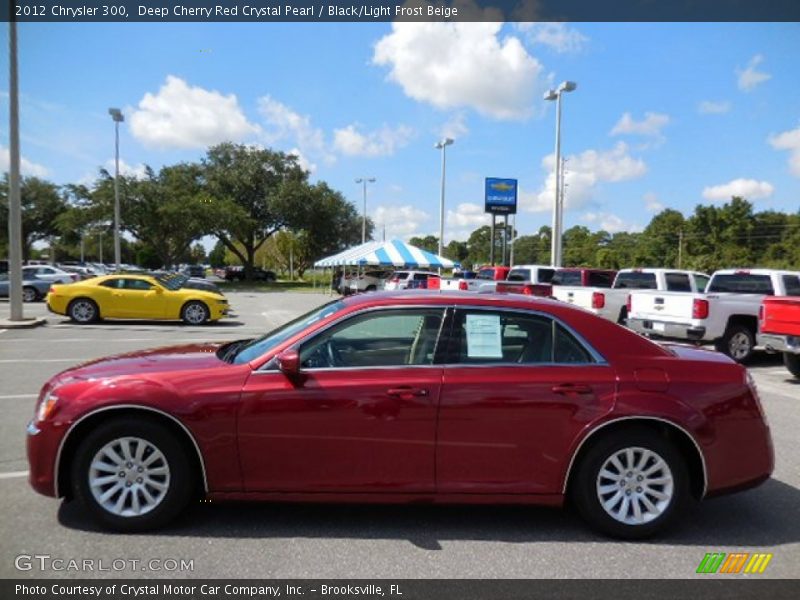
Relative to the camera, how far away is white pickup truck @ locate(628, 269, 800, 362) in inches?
455

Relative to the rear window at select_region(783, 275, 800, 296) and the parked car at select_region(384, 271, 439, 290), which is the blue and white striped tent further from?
the rear window at select_region(783, 275, 800, 296)

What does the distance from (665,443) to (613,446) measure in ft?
1.15

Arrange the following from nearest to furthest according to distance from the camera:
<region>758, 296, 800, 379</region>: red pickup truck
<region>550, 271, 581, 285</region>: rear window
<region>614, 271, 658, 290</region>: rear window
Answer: <region>758, 296, 800, 379</region>: red pickup truck, <region>614, 271, 658, 290</region>: rear window, <region>550, 271, 581, 285</region>: rear window

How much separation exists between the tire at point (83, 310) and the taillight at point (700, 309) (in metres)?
14.6

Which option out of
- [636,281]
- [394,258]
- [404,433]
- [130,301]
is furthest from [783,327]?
[394,258]

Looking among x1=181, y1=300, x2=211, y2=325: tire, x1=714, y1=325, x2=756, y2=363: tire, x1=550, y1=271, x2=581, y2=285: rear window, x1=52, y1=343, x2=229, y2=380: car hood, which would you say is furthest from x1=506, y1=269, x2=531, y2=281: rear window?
x1=52, y1=343, x2=229, y2=380: car hood

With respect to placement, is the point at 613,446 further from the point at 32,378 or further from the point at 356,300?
the point at 32,378

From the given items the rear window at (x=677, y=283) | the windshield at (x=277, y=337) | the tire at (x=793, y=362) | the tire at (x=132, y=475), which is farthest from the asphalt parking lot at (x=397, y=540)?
the rear window at (x=677, y=283)

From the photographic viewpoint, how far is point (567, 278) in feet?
64.2

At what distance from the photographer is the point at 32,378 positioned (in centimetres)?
897

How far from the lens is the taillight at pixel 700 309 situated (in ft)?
37.6

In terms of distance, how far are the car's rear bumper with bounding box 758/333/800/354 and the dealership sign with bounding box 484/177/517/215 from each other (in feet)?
101

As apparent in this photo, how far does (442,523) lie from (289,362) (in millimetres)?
1515
